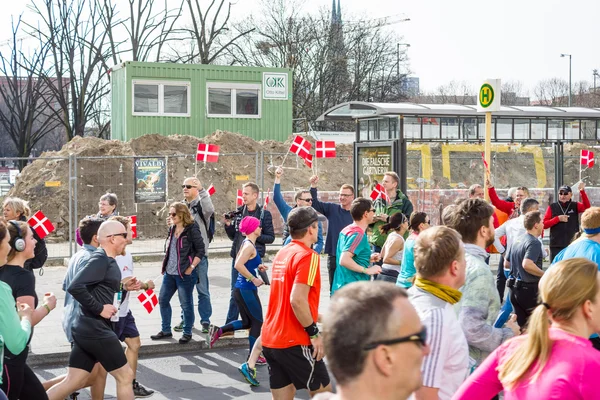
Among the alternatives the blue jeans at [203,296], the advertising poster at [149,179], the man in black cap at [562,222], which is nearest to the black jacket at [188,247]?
the blue jeans at [203,296]

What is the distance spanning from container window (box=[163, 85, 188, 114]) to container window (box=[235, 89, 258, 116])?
6.60ft

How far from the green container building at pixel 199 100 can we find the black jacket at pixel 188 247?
60.8 ft

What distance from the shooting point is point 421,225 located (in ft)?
26.9

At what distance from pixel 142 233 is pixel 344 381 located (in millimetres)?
20704

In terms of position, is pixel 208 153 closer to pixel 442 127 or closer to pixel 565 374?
pixel 442 127

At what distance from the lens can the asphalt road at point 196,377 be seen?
7653 millimetres

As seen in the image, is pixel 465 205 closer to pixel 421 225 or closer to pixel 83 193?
pixel 421 225

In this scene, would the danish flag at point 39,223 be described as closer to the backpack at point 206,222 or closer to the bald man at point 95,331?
the backpack at point 206,222

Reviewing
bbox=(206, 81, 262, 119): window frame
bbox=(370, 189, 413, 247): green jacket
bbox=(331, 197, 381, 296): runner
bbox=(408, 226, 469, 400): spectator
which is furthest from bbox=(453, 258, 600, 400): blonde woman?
bbox=(206, 81, 262, 119): window frame

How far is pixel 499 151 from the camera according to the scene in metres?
19.3

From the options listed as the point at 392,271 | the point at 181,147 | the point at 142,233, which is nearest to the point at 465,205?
the point at 392,271

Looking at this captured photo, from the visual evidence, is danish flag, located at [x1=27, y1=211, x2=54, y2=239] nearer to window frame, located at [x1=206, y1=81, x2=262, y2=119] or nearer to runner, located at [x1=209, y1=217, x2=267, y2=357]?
runner, located at [x1=209, y1=217, x2=267, y2=357]

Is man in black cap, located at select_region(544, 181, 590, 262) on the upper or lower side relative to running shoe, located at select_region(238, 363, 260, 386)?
upper

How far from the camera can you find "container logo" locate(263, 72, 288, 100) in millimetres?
29469
